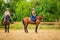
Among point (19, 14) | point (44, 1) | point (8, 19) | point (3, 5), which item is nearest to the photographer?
point (8, 19)

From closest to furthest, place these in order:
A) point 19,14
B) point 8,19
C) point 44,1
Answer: point 8,19 → point 44,1 → point 19,14

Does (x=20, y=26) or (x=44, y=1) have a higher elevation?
(x=44, y=1)

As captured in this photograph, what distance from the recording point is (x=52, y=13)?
29.7m

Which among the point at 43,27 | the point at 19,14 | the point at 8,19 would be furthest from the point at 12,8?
the point at 8,19

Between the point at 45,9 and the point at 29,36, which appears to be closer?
the point at 29,36

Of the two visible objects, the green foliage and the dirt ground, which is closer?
the dirt ground

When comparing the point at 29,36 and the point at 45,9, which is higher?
the point at 45,9

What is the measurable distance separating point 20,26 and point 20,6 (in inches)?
425

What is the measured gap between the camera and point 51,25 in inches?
878

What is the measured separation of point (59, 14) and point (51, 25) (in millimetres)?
8091

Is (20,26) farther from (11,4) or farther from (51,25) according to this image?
(11,4)

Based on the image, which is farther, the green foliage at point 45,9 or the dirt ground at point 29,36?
the green foliage at point 45,9

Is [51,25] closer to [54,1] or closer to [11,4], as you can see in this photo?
[54,1]

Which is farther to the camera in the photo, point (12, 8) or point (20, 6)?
point (12, 8)
